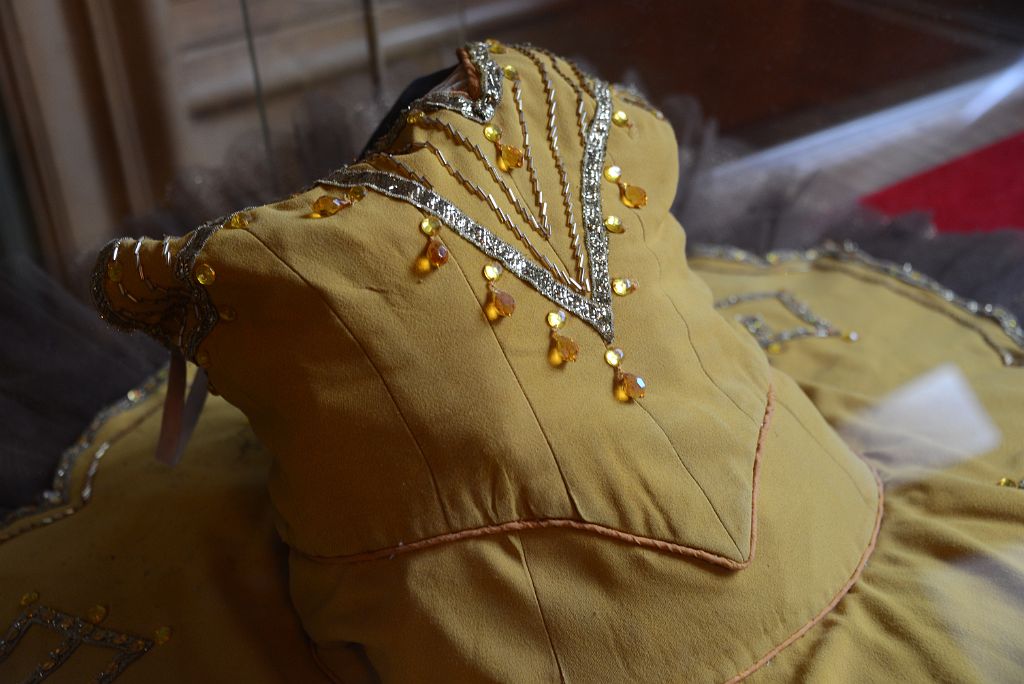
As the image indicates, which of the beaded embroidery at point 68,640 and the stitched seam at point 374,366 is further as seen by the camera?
the beaded embroidery at point 68,640

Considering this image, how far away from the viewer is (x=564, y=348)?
587 millimetres

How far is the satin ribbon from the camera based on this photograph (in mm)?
662

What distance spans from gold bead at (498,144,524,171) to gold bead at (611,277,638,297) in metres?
0.10

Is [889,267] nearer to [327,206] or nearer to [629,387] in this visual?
[629,387]

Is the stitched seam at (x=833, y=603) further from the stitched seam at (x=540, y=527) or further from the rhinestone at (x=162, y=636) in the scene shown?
the rhinestone at (x=162, y=636)

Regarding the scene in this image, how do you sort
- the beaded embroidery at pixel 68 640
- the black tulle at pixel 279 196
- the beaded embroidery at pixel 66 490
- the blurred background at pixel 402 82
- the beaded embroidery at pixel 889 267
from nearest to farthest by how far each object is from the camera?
1. the beaded embroidery at pixel 68 640
2. the beaded embroidery at pixel 66 490
3. the black tulle at pixel 279 196
4. the beaded embroidery at pixel 889 267
5. the blurred background at pixel 402 82

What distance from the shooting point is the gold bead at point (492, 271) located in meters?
0.58

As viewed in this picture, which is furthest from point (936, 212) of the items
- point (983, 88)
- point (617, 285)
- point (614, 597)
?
point (614, 597)

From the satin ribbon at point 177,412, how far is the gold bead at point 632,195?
326mm

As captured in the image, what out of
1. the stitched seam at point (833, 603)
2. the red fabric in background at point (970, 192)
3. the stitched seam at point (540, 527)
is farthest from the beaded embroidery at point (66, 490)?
the red fabric in background at point (970, 192)

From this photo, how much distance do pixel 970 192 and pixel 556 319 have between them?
37.4 inches

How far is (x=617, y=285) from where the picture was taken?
631mm

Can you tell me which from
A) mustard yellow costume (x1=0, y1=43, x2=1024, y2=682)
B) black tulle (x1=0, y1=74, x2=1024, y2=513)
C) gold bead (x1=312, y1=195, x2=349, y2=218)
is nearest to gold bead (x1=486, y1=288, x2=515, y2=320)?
mustard yellow costume (x1=0, y1=43, x2=1024, y2=682)

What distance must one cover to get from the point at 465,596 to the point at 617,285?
0.23m
